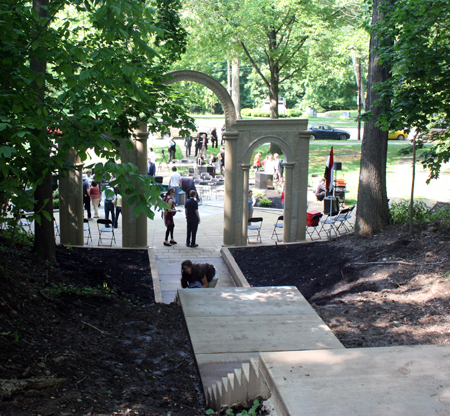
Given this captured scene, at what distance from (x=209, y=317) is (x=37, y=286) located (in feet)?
8.67

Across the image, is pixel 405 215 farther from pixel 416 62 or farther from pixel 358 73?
pixel 358 73

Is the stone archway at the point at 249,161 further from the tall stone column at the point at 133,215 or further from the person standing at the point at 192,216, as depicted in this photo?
the tall stone column at the point at 133,215

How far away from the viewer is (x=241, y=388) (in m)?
4.70

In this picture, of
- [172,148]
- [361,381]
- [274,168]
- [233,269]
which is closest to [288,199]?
[233,269]

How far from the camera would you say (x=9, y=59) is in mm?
5594

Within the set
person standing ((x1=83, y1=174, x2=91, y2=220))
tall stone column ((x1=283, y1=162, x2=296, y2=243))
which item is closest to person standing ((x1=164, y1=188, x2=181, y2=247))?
tall stone column ((x1=283, y1=162, x2=296, y2=243))

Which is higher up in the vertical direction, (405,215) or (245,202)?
(245,202)

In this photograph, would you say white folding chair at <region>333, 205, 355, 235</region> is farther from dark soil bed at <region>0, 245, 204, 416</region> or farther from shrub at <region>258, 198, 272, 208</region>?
dark soil bed at <region>0, 245, 204, 416</region>

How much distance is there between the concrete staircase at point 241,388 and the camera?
4.41m

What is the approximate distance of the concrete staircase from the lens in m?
4.41

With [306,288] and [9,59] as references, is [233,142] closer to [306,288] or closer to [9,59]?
[306,288]

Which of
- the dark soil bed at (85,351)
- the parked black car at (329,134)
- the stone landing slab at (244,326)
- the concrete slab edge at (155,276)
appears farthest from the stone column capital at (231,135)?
the parked black car at (329,134)

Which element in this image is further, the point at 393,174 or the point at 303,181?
the point at 393,174

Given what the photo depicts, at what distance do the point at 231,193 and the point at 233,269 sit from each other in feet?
7.90
